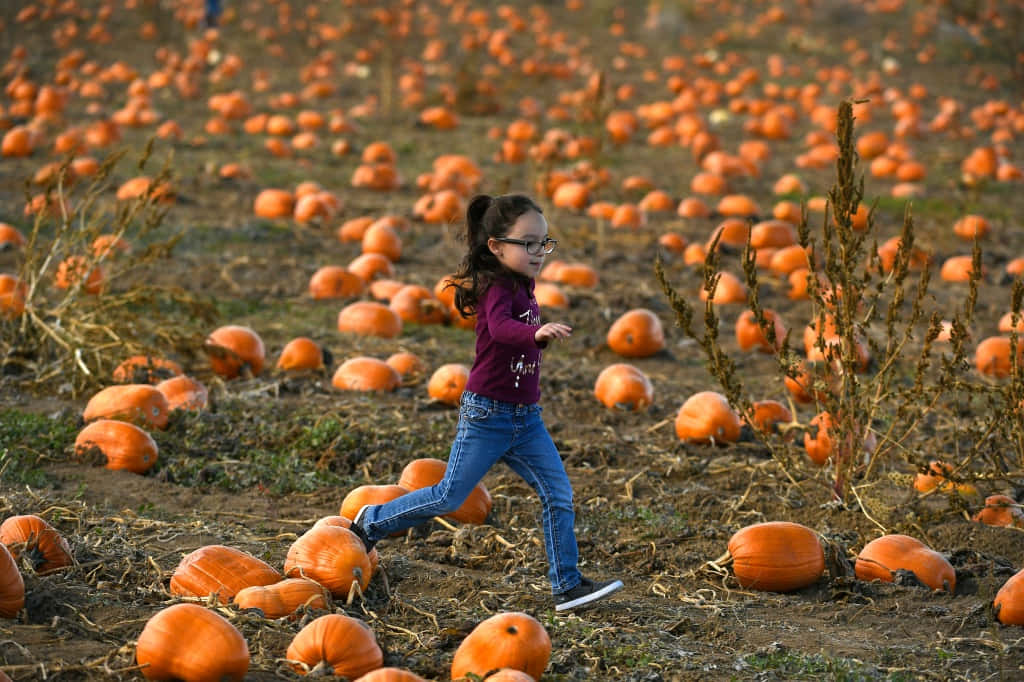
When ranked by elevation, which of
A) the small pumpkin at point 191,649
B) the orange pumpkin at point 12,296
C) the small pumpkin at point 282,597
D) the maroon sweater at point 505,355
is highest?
the maroon sweater at point 505,355

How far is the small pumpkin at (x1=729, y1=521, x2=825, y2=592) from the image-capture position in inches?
171

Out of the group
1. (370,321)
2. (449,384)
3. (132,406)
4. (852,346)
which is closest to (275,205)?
(370,321)

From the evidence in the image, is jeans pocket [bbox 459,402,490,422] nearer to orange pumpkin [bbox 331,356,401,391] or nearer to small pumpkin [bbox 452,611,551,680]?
small pumpkin [bbox 452,611,551,680]

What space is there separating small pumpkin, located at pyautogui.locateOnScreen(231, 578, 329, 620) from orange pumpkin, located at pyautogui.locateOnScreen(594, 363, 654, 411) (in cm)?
292

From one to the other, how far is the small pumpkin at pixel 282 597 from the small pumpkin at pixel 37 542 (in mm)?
647

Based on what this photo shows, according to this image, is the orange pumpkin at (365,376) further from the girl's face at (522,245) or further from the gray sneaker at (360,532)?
the girl's face at (522,245)

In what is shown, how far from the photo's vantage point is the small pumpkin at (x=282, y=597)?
3.62 metres

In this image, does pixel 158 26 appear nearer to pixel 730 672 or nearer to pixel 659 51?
pixel 659 51

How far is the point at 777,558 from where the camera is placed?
433 cm

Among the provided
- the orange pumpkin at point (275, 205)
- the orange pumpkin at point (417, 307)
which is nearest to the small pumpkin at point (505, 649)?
the orange pumpkin at point (417, 307)

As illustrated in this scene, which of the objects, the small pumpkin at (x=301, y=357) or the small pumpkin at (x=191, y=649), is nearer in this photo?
the small pumpkin at (x=191, y=649)

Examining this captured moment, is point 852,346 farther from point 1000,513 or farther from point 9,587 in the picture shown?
point 9,587

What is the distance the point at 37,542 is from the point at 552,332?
1734 mm

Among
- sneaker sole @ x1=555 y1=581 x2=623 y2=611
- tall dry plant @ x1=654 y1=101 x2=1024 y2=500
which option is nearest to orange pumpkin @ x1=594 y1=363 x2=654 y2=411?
tall dry plant @ x1=654 y1=101 x2=1024 y2=500
